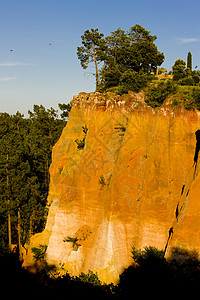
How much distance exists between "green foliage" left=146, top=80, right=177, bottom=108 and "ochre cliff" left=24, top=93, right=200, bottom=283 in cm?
68

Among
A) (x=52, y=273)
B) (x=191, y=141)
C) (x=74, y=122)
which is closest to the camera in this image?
(x=191, y=141)

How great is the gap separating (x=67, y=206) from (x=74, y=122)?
8.71 m

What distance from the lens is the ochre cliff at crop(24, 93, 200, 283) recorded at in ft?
60.8

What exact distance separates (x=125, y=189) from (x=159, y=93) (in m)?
8.43

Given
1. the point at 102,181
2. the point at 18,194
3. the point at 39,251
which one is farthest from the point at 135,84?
the point at 18,194

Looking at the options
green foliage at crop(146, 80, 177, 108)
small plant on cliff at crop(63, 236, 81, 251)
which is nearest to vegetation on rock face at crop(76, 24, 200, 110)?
green foliage at crop(146, 80, 177, 108)

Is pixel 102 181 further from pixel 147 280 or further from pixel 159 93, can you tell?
pixel 159 93

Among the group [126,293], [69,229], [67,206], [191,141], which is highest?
[191,141]

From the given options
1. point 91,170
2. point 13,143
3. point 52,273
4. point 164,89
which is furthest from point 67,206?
point 13,143

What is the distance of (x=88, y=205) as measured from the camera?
2127cm

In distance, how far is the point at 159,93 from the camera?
2141 centimetres

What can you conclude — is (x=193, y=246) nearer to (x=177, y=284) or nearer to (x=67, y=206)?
(x=177, y=284)

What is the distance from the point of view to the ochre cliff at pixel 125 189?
730 inches

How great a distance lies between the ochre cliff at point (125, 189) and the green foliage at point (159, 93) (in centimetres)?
68
